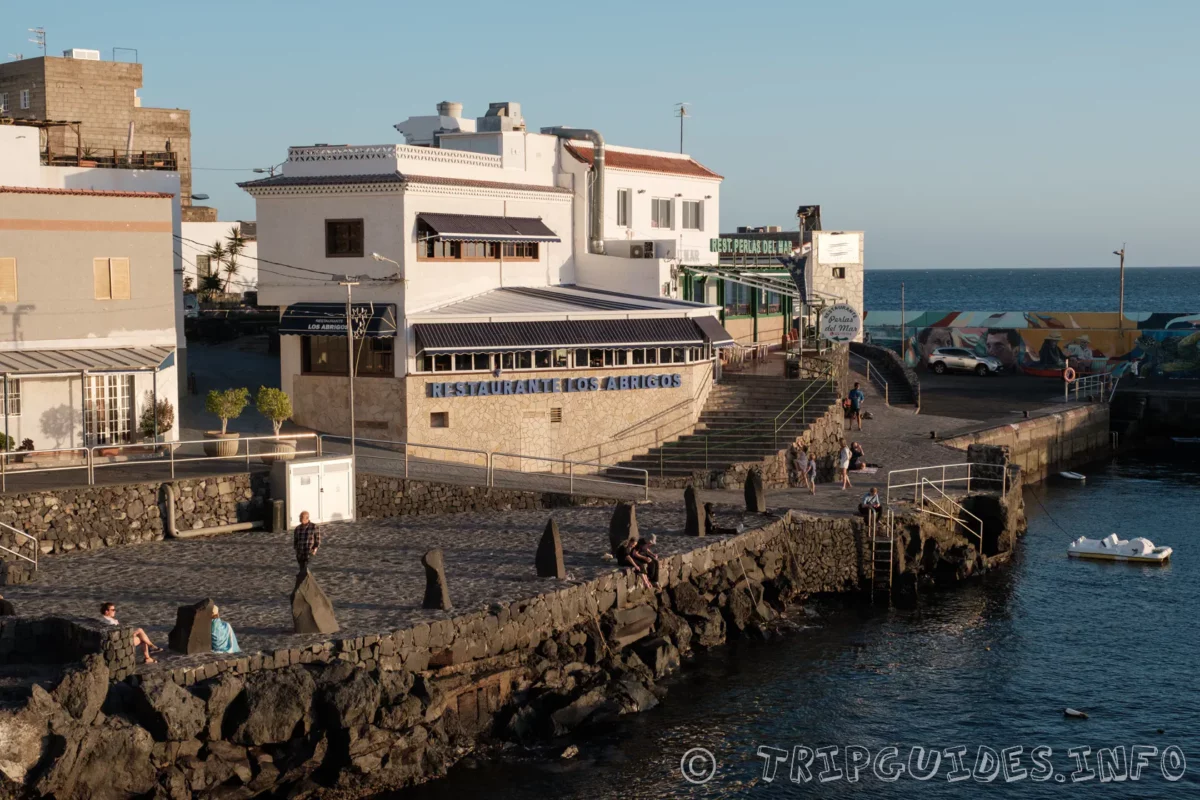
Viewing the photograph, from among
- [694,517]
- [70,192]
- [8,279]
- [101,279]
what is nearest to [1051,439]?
[694,517]

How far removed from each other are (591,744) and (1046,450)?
3546cm

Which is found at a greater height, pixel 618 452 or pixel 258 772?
pixel 618 452

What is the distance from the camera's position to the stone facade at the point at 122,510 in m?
29.4

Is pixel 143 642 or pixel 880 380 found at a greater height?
pixel 880 380

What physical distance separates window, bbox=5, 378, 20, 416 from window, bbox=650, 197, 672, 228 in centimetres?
2349

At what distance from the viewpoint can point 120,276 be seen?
3569 cm

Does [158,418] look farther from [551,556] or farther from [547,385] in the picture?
[551,556]

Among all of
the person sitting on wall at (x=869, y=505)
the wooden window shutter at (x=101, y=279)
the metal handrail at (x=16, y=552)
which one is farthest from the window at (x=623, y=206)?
the metal handrail at (x=16, y=552)

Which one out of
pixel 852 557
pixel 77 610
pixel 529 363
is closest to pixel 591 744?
pixel 77 610

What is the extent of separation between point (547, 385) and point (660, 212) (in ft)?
41.2

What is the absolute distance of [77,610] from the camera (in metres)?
24.9

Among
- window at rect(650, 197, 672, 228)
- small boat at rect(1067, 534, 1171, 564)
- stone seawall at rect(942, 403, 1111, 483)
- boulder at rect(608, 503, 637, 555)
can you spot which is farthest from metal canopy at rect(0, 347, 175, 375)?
stone seawall at rect(942, 403, 1111, 483)

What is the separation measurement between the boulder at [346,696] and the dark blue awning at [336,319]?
691 inches

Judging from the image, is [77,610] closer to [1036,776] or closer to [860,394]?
[1036,776]
